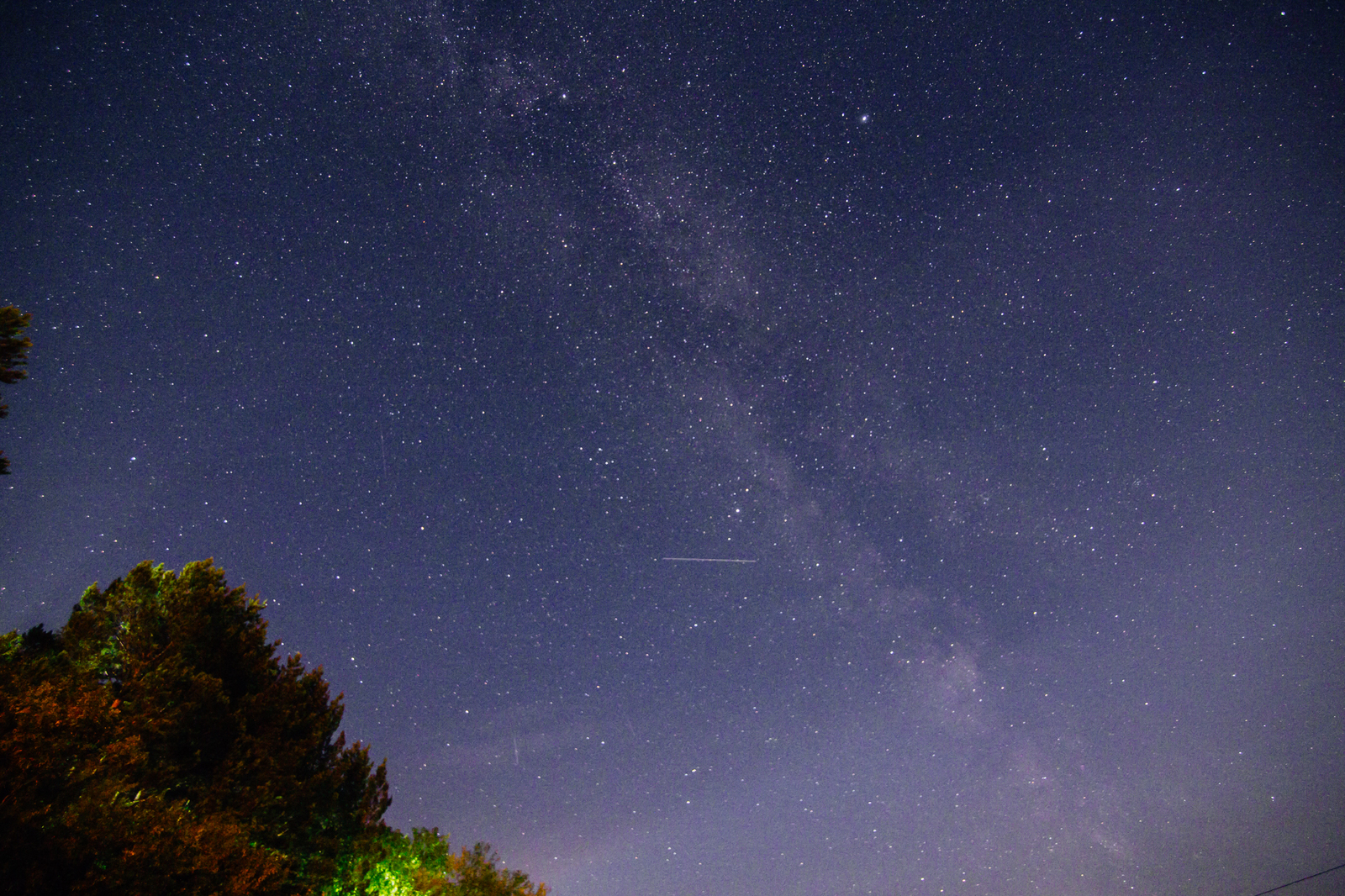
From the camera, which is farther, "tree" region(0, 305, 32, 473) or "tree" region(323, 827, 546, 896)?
"tree" region(323, 827, 546, 896)

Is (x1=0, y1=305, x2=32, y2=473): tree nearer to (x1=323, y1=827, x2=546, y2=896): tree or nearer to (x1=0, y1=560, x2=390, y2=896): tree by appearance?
(x1=0, y1=560, x2=390, y2=896): tree

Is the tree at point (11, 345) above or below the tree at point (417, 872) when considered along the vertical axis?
above

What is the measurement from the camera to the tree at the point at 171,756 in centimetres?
425

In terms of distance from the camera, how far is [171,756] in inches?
280

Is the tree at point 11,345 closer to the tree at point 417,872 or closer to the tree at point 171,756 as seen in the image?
the tree at point 171,756

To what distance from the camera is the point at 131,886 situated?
4.74 m

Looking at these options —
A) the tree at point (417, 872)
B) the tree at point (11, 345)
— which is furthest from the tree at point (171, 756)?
the tree at point (11, 345)

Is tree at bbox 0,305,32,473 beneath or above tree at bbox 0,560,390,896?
above

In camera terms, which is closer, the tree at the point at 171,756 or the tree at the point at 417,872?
the tree at the point at 171,756

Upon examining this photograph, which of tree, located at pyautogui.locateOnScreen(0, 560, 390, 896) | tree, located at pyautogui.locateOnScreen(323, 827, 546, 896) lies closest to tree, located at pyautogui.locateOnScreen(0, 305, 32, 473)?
tree, located at pyautogui.locateOnScreen(0, 560, 390, 896)

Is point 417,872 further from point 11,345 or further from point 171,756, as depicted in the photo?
point 11,345

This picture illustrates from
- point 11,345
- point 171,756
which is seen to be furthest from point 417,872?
point 11,345

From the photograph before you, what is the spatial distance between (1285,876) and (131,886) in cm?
31897

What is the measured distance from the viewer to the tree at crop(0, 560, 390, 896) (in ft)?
13.9
